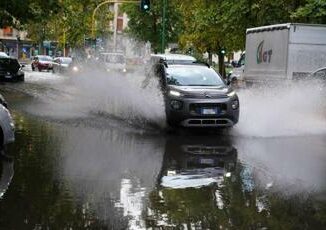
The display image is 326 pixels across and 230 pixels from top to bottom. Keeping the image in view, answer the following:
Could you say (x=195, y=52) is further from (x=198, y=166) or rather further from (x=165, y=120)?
(x=198, y=166)

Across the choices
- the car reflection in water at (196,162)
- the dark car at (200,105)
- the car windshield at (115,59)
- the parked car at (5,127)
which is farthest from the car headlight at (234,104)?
the car windshield at (115,59)

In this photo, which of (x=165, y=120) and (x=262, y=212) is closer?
A: (x=262, y=212)

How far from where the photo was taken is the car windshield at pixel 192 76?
15.4m

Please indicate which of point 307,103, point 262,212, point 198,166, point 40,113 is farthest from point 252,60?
point 262,212

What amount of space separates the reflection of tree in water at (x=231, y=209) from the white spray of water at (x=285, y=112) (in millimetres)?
6354

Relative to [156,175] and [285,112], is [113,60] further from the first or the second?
[156,175]

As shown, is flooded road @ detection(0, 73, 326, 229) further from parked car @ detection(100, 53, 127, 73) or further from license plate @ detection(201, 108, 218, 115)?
parked car @ detection(100, 53, 127, 73)

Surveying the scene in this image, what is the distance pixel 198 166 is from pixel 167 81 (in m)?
5.44

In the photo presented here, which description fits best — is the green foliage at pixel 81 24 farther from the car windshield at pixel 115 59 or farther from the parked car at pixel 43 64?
the car windshield at pixel 115 59

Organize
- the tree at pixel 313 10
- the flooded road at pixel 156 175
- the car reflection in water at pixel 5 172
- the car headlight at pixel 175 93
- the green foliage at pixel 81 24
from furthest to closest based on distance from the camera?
the green foliage at pixel 81 24 → the tree at pixel 313 10 → the car headlight at pixel 175 93 → the car reflection in water at pixel 5 172 → the flooded road at pixel 156 175

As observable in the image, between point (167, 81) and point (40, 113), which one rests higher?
point (167, 81)

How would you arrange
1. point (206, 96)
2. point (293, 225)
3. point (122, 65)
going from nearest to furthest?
point (293, 225) → point (206, 96) → point (122, 65)

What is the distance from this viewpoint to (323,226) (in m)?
6.75

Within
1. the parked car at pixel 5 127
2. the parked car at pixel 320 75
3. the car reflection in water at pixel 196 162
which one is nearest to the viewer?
the car reflection in water at pixel 196 162
